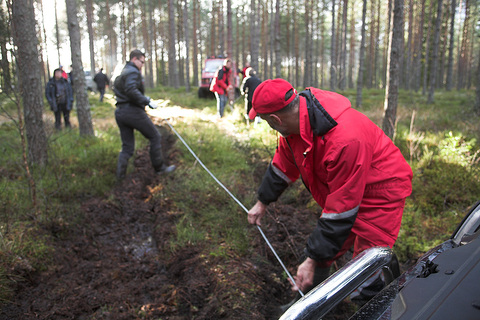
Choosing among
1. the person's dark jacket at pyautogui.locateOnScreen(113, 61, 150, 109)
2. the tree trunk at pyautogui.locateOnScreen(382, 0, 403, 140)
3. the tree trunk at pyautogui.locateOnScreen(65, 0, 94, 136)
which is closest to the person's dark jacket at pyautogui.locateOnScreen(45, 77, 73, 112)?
the tree trunk at pyautogui.locateOnScreen(65, 0, 94, 136)

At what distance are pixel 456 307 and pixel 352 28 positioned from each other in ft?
122

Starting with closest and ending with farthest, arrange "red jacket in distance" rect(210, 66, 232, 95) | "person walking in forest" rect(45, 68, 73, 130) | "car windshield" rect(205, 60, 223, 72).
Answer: "person walking in forest" rect(45, 68, 73, 130)
"red jacket in distance" rect(210, 66, 232, 95)
"car windshield" rect(205, 60, 223, 72)

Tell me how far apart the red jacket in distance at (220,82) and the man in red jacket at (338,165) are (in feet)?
26.8

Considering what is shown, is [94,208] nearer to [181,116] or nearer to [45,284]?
[45,284]

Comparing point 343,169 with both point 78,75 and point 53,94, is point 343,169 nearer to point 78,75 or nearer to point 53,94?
point 78,75

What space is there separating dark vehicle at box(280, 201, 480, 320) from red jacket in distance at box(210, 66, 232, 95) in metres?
9.02

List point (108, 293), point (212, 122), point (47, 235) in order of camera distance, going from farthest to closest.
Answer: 1. point (212, 122)
2. point (47, 235)
3. point (108, 293)

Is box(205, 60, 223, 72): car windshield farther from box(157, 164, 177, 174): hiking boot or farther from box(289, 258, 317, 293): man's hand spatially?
box(289, 258, 317, 293): man's hand

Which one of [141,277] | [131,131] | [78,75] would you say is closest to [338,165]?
[141,277]

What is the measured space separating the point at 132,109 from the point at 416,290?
5218 millimetres

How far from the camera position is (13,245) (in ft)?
11.2

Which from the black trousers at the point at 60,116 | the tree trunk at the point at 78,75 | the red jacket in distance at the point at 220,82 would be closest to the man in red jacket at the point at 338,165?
the tree trunk at the point at 78,75

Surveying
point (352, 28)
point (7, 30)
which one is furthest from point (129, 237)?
point (352, 28)

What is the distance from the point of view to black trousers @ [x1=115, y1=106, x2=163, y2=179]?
18.6 feet
